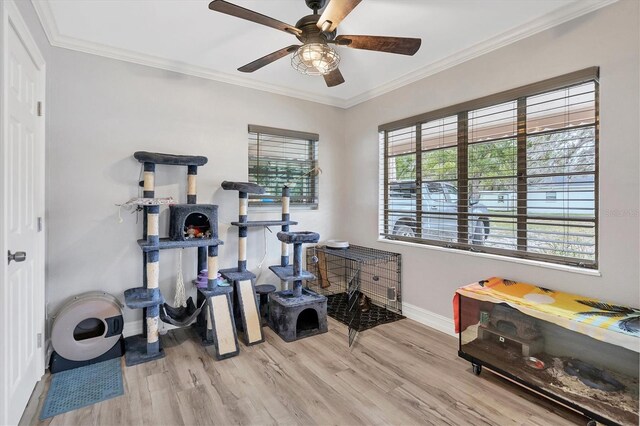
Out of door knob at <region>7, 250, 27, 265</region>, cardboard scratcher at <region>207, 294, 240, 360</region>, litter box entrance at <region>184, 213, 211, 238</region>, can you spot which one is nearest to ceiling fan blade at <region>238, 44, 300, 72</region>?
litter box entrance at <region>184, 213, 211, 238</region>

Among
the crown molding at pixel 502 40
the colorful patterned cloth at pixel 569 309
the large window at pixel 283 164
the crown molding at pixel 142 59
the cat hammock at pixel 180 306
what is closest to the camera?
the colorful patterned cloth at pixel 569 309

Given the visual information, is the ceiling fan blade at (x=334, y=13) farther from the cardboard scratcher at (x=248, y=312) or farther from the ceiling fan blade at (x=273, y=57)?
the cardboard scratcher at (x=248, y=312)

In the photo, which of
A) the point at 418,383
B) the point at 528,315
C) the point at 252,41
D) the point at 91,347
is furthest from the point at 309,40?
the point at 91,347

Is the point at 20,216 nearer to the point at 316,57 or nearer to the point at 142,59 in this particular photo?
the point at 142,59

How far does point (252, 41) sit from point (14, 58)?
5.06 feet

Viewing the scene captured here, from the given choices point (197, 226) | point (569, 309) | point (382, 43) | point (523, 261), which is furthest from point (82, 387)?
point (523, 261)

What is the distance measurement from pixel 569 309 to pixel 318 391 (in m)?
1.67

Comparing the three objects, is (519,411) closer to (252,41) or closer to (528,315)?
(528,315)

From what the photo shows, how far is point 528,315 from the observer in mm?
1976

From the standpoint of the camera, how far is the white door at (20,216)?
1.51m

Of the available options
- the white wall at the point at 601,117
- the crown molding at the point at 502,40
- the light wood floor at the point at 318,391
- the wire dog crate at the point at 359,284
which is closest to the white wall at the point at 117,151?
the light wood floor at the point at 318,391

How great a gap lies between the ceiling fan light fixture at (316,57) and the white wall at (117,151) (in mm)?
1453

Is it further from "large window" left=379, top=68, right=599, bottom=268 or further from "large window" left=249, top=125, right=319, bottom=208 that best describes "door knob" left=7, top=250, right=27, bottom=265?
"large window" left=379, top=68, right=599, bottom=268

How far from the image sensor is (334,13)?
1.67 meters
